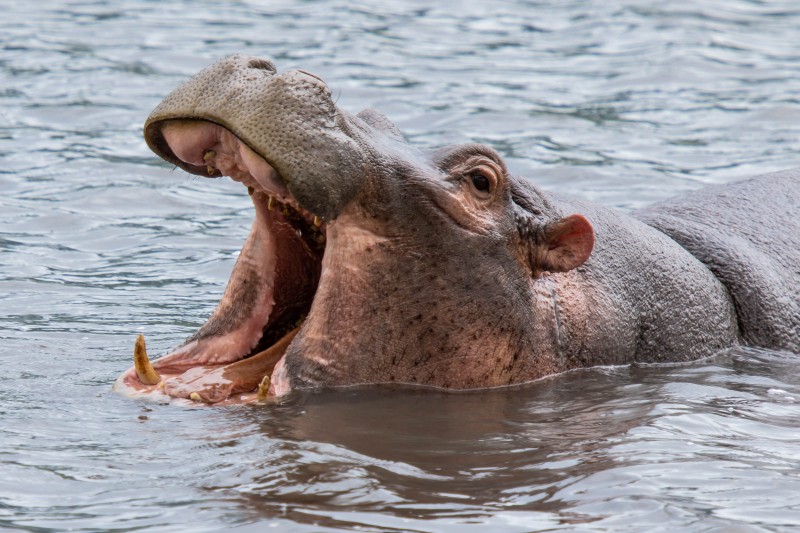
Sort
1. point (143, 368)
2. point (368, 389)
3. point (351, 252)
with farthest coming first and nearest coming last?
point (368, 389) < point (143, 368) < point (351, 252)

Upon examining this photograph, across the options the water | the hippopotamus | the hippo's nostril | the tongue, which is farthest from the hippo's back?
the hippo's nostril

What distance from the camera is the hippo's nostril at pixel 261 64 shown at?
209 inches

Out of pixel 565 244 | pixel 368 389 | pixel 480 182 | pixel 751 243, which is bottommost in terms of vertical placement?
pixel 368 389

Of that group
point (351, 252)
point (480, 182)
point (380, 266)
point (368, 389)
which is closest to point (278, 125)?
point (351, 252)

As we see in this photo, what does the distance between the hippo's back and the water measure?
8.3 inches

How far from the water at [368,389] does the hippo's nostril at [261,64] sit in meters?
1.29

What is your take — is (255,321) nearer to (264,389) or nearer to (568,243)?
(264,389)

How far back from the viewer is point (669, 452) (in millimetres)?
5203

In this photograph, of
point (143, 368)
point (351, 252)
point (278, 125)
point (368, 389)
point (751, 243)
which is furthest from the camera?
point (751, 243)

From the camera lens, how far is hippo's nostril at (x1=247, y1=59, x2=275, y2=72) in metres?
5.30

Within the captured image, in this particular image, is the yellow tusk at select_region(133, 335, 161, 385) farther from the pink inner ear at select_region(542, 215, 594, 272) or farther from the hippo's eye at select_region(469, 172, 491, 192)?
the pink inner ear at select_region(542, 215, 594, 272)

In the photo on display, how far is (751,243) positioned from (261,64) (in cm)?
298

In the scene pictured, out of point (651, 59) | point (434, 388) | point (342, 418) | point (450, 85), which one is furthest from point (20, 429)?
point (651, 59)

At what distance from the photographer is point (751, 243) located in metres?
7.16
